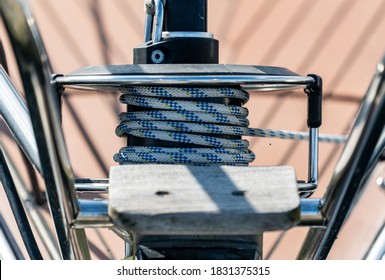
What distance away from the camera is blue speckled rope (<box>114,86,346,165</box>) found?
0.83 metres

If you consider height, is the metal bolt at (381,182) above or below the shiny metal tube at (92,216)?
below

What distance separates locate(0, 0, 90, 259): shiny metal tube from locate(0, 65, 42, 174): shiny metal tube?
11 centimetres

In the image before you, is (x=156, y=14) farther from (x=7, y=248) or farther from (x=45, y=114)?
(x=7, y=248)

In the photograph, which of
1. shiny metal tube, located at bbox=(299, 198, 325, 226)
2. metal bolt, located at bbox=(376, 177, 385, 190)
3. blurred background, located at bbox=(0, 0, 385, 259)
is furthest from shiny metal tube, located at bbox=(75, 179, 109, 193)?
metal bolt, located at bbox=(376, 177, 385, 190)

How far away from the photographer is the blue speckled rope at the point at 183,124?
2.73 ft

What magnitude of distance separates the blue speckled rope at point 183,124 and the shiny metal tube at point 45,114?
0.17 meters

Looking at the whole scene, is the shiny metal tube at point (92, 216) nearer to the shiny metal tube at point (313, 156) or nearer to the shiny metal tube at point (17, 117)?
the shiny metal tube at point (17, 117)

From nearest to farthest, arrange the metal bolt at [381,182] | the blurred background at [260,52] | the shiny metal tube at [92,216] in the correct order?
the shiny metal tube at [92,216], the metal bolt at [381,182], the blurred background at [260,52]

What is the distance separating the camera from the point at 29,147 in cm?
79

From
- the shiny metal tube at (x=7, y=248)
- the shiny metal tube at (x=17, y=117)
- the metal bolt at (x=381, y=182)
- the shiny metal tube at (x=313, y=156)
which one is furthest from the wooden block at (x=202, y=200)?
the metal bolt at (x=381, y=182)

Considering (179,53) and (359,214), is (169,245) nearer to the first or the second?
(179,53)
